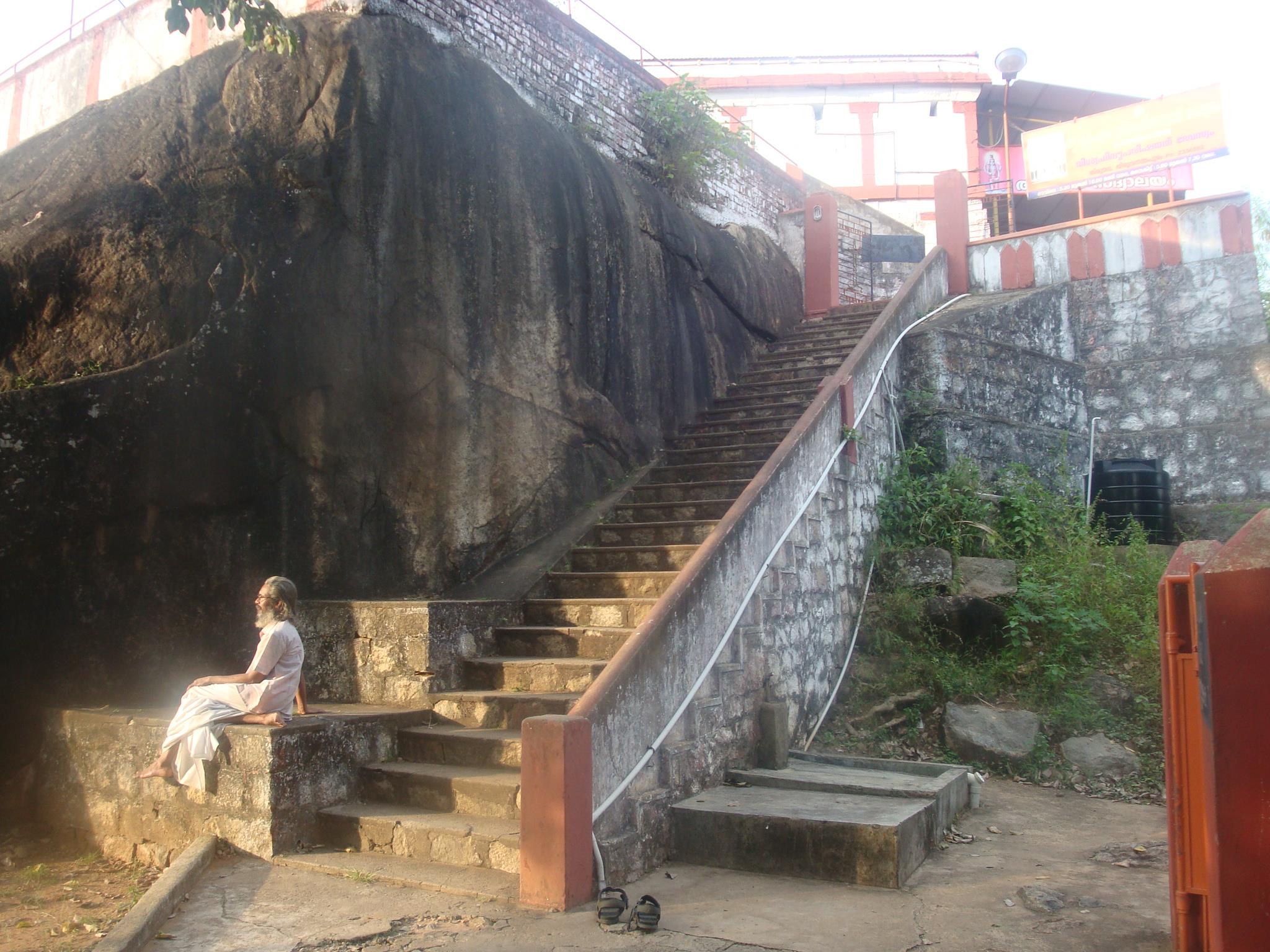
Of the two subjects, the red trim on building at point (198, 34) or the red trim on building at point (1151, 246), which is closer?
the red trim on building at point (198, 34)

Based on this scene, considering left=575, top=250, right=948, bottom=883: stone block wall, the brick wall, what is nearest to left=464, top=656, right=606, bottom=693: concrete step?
left=575, top=250, right=948, bottom=883: stone block wall

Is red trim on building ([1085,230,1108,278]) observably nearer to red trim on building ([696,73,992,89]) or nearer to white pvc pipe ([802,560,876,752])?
white pvc pipe ([802,560,876,752])

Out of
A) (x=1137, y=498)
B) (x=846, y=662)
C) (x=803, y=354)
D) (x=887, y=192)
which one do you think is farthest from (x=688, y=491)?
(x=887, y=192)

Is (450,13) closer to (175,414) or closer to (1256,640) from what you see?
(175,414)

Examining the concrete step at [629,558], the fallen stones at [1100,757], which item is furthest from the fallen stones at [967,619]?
the concrete step at [629,558]

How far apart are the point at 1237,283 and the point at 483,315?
338 inches

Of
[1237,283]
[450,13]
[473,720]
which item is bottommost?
[473,720]

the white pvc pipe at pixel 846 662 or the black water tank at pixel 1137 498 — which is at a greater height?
the black water tank at pixel 1137 498

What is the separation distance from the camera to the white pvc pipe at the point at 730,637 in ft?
15.6

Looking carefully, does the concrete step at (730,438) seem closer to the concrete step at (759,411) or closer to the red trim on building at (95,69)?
the concrete step at (759,411)

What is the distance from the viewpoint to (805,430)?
760cm

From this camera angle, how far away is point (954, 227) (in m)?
12.8

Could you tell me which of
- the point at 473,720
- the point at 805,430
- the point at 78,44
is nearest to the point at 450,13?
the point at 78,44

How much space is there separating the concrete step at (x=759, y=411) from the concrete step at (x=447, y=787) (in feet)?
17.8
